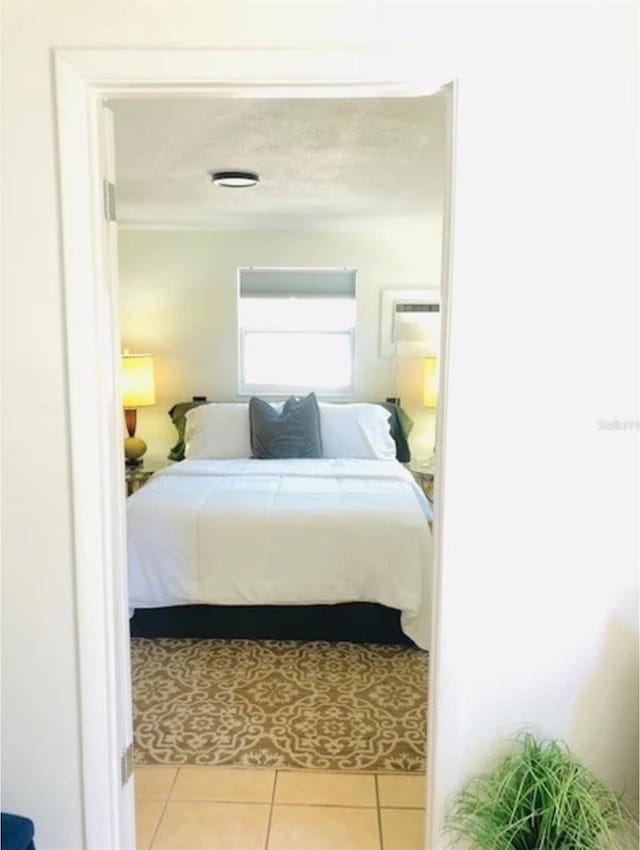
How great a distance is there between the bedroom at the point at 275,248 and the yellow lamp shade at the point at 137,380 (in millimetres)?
263

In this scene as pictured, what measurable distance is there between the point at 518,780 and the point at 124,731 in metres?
1.03

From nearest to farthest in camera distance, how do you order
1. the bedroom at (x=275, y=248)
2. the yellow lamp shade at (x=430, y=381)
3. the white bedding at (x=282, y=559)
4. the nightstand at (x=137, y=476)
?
the bedroom at (x=275, y=248) → the white bedding at (x=282, y=559) → the nightstand at (x=137, y=476) → the yellow lamp shade at (x=430, y=381)

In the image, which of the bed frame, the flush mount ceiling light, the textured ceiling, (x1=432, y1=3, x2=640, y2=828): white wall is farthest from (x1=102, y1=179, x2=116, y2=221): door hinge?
the bed frame

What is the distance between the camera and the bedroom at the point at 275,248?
2.61 m

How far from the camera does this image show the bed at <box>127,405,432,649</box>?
2869 mm

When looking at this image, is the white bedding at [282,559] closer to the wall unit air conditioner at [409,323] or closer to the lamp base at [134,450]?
the lamp base at [134,450]

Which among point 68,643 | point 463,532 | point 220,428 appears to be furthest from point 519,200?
point 220,428

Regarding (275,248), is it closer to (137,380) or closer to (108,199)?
(137,380)

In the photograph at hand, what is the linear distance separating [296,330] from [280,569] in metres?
2.44

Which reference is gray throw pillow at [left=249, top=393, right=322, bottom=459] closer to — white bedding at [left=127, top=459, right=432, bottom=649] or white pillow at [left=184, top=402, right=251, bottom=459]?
white pillow at [left=184, top=402, right=251, bottom=459]

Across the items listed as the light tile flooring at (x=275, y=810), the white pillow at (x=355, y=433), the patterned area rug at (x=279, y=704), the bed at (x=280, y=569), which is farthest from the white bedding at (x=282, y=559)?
Answer: the white pillow at (x=355, y=433)

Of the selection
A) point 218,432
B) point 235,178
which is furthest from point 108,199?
point 218,432

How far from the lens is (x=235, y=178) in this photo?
10.1 ft

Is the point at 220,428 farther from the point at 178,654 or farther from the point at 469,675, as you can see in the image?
the point at 469,675
